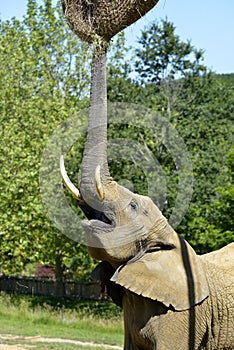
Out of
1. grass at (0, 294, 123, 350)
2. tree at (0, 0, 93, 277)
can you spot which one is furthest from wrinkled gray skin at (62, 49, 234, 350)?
tree at (0, 0, 93, 277)

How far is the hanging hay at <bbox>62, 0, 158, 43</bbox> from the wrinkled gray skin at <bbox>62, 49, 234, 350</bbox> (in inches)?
8.2

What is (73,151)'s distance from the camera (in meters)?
23.9

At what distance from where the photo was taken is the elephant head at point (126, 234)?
6.27 meters

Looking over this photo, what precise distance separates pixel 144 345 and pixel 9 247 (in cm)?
1592

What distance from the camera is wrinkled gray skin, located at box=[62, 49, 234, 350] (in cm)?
629

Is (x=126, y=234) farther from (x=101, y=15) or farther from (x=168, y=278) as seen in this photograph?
(x=101, y=15)

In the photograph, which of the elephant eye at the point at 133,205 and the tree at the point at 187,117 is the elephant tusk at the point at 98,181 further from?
the tree at the point at 187,117

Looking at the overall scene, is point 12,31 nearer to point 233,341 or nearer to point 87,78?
point 87,78

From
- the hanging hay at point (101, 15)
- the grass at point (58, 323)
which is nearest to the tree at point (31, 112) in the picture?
the grass at point (58, 323)

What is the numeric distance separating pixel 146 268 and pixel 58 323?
45.8 feet

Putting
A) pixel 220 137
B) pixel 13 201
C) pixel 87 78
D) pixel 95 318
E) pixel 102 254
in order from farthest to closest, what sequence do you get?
pixel 220 137 → pixel 87 78 → pixel 13 201 → pixel 95 318 → pixel 102 254

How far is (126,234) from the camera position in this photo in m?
6.39

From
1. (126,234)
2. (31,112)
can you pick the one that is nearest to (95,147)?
(126,234)

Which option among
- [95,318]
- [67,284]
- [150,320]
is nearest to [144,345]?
[150,320]
